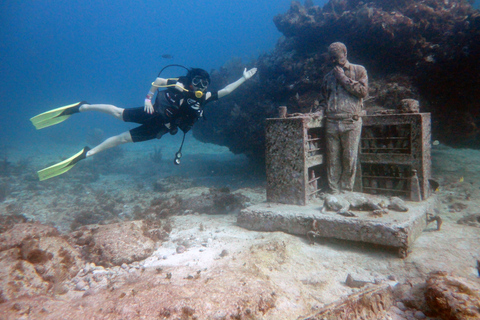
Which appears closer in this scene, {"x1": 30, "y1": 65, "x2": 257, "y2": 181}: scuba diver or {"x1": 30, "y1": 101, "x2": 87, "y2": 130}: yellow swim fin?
{"x1": 30, "y1": 65, "x2": 257, "y2": 181}: scuba diver

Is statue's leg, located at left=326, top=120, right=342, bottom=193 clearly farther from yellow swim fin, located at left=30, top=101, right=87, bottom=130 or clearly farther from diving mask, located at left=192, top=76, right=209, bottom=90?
yellow swim fin, located at left=30, top=101, right=87, bottom=130

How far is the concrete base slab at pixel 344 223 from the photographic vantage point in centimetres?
336

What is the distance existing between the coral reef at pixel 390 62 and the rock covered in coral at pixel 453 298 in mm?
4301

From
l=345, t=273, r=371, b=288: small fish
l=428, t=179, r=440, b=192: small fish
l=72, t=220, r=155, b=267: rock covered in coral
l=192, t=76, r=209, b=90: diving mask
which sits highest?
l=192, t=76, r=209, b=90: diving mask

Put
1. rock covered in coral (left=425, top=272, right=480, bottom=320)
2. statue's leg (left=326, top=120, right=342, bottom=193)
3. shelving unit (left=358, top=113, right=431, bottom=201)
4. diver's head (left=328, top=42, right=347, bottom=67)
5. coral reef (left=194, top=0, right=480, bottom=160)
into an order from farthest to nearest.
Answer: coral reef (left=194, top=0, right=480, bottom=160) → statue's leg (left=326, top=120, right=342, bottom=193) → diver's head (left=328, top=42, right=347, bottom=67) → shelving unit (left=358, top=113, right=431, bottom=201) → rock covered in coral (left=425, top=272, right=480, bottom=320)

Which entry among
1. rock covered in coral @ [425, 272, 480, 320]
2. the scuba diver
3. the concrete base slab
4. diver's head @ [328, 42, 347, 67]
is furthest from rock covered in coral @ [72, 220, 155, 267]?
diver's head @ [328, 42, 347, 67]

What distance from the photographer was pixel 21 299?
2.45 metres

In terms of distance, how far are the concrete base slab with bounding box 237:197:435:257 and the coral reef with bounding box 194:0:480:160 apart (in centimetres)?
291

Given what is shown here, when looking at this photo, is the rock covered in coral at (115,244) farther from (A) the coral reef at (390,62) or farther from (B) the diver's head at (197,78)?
(A) the coral reef at (390,62)

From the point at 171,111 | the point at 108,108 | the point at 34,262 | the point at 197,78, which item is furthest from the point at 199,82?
the point at 34,262

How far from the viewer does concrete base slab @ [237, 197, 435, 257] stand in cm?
336

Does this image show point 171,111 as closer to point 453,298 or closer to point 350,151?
point 350,151

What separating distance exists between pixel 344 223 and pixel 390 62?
6995 millimetres

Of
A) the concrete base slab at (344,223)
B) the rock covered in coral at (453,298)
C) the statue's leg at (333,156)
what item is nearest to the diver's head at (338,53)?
the statue's leg at (333,156)
